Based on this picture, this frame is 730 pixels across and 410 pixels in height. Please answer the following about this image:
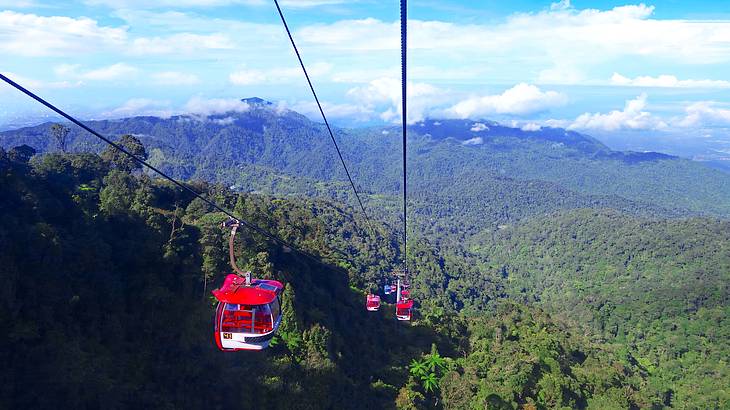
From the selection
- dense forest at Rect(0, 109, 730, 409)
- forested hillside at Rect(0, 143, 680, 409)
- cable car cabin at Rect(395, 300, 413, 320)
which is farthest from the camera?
cable car cabin at Rect(395, 300, 413, 320)

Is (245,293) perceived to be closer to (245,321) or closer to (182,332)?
(245,321)

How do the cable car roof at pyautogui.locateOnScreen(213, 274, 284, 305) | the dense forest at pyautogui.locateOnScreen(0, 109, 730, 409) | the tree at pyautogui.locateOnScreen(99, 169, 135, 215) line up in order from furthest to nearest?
the tree at pyautogui.locateOnScreen(99, 169, 135, 215)
the dense forest at pyautogui.locateOnScreen(0, 109, 730, 409)
the cable car roof at pyautogui.locateOnScreen(213, 274, 284, 305)

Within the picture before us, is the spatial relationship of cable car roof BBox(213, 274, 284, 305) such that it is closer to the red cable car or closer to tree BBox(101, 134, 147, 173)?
the red cable car

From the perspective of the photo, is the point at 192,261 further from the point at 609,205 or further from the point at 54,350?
the point at 609,205

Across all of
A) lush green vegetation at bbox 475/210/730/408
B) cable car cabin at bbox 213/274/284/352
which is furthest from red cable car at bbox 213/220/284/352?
lush green vegetation at bbox 475/210/730/408

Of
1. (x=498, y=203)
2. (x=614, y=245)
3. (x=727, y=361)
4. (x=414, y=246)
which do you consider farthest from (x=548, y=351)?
(x=498, y=203)

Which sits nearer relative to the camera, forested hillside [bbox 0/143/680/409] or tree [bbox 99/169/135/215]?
forested hillside [bbox 0/143/680/409]
